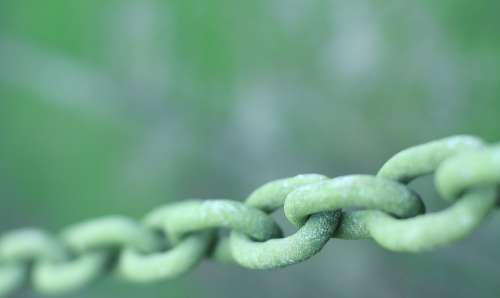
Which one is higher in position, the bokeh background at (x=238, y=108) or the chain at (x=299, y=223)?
the bokeh background at (x=238, y=108)

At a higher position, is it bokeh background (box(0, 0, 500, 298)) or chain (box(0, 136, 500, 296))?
bokeh background (box(0, 0, 500, 298))

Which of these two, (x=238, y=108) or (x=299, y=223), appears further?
(x=238, y=108)

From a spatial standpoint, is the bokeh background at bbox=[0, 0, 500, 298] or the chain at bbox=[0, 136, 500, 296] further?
the bokeh background at bbox=[0, 0, 500, 298]

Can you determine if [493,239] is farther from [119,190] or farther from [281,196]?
[119,190]

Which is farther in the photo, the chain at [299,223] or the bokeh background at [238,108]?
the bokeh background at [238,108]

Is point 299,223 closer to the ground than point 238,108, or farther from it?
closer to the ground
